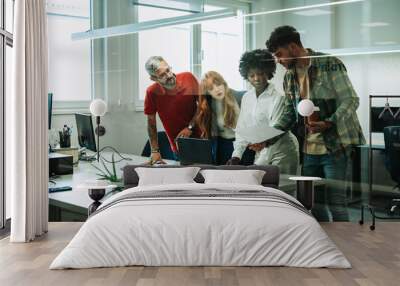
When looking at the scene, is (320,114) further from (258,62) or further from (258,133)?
(258,62)

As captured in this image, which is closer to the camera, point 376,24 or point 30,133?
point 30,133

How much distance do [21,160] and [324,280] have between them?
3.13 metres

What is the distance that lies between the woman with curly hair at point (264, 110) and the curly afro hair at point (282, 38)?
0.33ft

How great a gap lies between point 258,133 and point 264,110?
28cm

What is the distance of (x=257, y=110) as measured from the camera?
23.9 feet

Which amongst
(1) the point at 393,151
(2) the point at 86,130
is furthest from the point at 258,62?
(2) the point at 86,130

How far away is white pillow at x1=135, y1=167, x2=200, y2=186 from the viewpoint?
6.78 m

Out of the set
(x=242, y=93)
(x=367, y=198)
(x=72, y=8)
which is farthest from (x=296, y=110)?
(x=72, y=8)

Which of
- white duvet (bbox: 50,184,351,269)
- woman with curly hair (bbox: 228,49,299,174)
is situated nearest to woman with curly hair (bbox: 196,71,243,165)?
woman with curly hair (bbox: 228,49,299,174)

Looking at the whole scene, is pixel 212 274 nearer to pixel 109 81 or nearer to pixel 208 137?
pixel 208 137

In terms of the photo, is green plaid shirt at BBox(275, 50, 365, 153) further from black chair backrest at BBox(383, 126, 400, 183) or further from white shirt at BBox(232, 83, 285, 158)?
black chair backrest at BBox(383, 126, 400, 183)

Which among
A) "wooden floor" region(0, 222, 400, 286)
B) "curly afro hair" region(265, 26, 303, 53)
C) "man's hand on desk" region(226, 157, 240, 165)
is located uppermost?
"curly afro hair" region(265, 26, 303, 53)

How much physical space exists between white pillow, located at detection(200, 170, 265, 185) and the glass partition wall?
2.15 feet

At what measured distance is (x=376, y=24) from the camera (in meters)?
6.93
